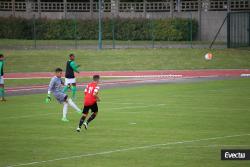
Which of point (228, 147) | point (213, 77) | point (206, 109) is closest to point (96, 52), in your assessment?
point (213, 77)

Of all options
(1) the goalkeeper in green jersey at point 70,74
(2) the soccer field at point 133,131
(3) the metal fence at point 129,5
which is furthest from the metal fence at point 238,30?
(1) the goalkeeper in green jersey at point 70,74

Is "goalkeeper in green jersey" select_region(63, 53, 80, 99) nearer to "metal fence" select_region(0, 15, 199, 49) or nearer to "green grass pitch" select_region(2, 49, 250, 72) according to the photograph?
"green grass pitch" select_region(2, 49, 250, 72)

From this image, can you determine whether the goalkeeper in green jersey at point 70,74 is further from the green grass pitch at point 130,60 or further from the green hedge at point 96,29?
the green hedge at point 96,29

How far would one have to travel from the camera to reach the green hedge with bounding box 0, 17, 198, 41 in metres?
69.4

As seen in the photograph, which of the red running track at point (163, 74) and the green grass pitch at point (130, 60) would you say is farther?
the green grass pitch at point (130, 60)

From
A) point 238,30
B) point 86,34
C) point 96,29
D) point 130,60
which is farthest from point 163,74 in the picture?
point 86,34

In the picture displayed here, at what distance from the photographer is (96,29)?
72.6m

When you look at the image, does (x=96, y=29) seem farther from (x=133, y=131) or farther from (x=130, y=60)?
(x=133, y=131)

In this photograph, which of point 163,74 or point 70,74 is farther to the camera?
point 163,74

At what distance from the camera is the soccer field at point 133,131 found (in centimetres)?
→ 1838

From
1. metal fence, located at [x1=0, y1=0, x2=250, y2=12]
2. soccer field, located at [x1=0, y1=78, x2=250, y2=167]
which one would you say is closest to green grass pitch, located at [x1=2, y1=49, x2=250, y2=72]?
soccer field, located at [x1=0, y1=78, x2=250, y2=167]

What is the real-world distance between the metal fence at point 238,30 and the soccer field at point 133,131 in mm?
23021

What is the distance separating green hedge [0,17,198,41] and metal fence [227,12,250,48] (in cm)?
1010

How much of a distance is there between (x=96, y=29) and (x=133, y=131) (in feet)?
165
